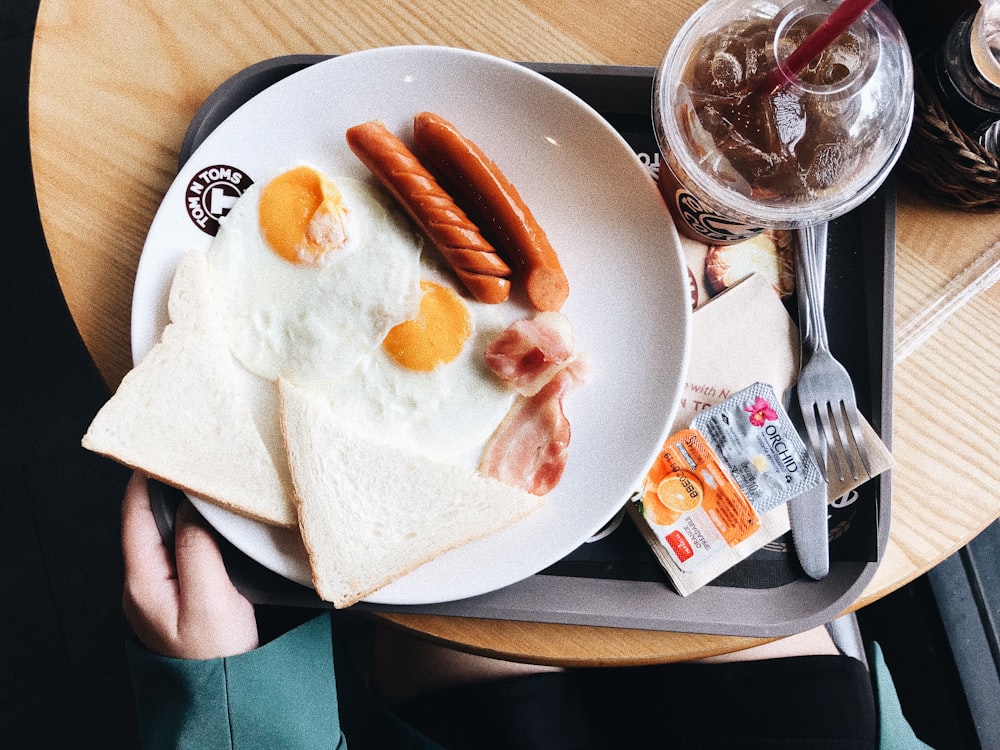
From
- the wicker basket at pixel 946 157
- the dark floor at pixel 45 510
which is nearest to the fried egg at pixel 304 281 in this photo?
the wicker basket at pixel 946 157

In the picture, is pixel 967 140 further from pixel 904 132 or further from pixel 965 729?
pixel 965 729

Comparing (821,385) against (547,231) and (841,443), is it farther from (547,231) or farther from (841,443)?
(547,231)

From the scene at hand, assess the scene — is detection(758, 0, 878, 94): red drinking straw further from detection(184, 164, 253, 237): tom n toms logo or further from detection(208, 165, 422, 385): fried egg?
detection(184, 164, 253, 237): tom n toms logo

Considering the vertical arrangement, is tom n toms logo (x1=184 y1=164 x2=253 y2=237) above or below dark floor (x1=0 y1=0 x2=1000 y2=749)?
above

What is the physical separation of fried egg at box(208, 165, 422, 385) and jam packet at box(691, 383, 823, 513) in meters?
0.65

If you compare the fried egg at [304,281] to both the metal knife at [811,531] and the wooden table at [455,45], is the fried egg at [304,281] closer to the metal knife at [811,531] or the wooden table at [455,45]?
the wooden table at [455,45]

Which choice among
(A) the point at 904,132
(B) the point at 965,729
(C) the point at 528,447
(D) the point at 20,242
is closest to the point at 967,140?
(A) the point at 904,132

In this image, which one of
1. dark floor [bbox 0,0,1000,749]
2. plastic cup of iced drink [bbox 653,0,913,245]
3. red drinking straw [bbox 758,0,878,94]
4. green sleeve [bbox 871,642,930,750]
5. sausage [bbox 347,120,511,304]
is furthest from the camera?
dark floor [bbox 0,0,1000,749]

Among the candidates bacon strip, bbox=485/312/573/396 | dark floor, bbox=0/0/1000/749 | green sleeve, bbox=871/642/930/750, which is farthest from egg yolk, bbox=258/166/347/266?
green sleeve, bbox=871/642/930/750

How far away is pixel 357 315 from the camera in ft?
4.63

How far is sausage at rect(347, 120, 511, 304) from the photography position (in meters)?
1.34

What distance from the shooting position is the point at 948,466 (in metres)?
1.46

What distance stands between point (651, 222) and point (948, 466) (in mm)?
775

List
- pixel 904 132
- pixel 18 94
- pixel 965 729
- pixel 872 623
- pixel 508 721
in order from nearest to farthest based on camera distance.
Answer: pixel 904 132 < pixel 508 721 < pixel 965 729 < pixel 872 623 < pixel 18 94
